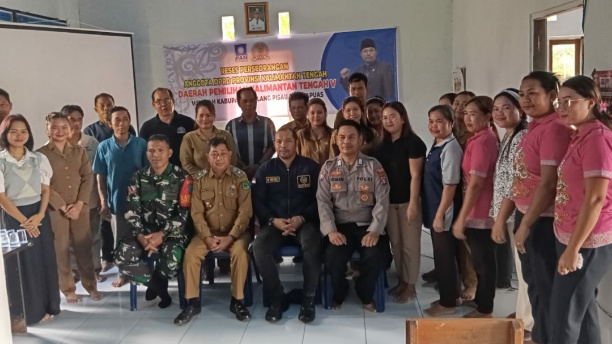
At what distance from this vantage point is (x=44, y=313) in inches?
127

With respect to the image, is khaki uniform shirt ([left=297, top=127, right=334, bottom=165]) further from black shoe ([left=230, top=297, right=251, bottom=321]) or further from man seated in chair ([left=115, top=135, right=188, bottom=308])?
black shoe ([left=230, top=297, right=251, bottom=321])

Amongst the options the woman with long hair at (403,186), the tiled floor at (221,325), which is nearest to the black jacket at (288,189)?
the woman with long hair at (403,186)

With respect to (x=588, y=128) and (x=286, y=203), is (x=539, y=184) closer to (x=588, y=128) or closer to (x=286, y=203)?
(x=588, y=128)

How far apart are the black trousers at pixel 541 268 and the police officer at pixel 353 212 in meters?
1.02

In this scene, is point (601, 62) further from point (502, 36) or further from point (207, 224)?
point (207, 224)

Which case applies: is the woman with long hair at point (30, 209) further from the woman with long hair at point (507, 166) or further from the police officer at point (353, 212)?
the woman with long hair at point (507, 166)

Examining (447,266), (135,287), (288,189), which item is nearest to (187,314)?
(135,287)

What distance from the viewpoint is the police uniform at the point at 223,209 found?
10.8ft

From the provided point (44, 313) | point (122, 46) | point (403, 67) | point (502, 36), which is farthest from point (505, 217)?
Answer: point (122, 46)

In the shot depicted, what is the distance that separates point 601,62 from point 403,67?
135 inches

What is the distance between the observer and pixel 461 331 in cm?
129

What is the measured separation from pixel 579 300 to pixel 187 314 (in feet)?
7.27

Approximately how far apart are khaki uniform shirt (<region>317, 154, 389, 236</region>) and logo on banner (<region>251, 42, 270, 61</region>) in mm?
2929

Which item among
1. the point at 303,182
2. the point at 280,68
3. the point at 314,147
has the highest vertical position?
the point at 280,68
